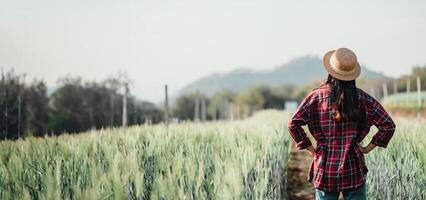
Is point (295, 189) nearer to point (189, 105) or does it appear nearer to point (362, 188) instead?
point (362, 188)

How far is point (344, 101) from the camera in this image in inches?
99.3

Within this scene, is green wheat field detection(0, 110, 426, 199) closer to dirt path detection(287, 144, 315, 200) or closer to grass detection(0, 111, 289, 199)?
grass detection(0, 111, 289, 199)

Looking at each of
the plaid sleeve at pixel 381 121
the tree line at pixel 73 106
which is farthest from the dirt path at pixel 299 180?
the tree line at pixel 73 106

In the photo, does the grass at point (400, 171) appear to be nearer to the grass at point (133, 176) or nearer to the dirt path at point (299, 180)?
the grass at point (133, 176)

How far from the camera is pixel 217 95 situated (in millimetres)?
75500

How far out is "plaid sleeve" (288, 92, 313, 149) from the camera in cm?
262

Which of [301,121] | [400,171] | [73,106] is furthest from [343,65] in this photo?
[73,106]

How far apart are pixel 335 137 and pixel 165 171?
3.47 feet

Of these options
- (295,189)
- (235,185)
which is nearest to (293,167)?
(295,189)

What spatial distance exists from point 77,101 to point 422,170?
2227cm

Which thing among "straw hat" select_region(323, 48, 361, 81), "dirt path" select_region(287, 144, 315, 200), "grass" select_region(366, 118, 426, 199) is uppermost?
"straw hat" select_region(323, 48, 361, 81)

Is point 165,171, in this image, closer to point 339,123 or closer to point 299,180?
point 339,123

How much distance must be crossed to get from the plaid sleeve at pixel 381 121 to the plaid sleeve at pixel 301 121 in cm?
33

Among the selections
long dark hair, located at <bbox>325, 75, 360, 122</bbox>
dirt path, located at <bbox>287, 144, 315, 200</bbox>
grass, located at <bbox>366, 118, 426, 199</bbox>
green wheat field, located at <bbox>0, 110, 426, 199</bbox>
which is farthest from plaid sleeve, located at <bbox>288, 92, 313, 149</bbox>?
dirt path, located at <bbox>287, 144, 315, 200</bbox>
